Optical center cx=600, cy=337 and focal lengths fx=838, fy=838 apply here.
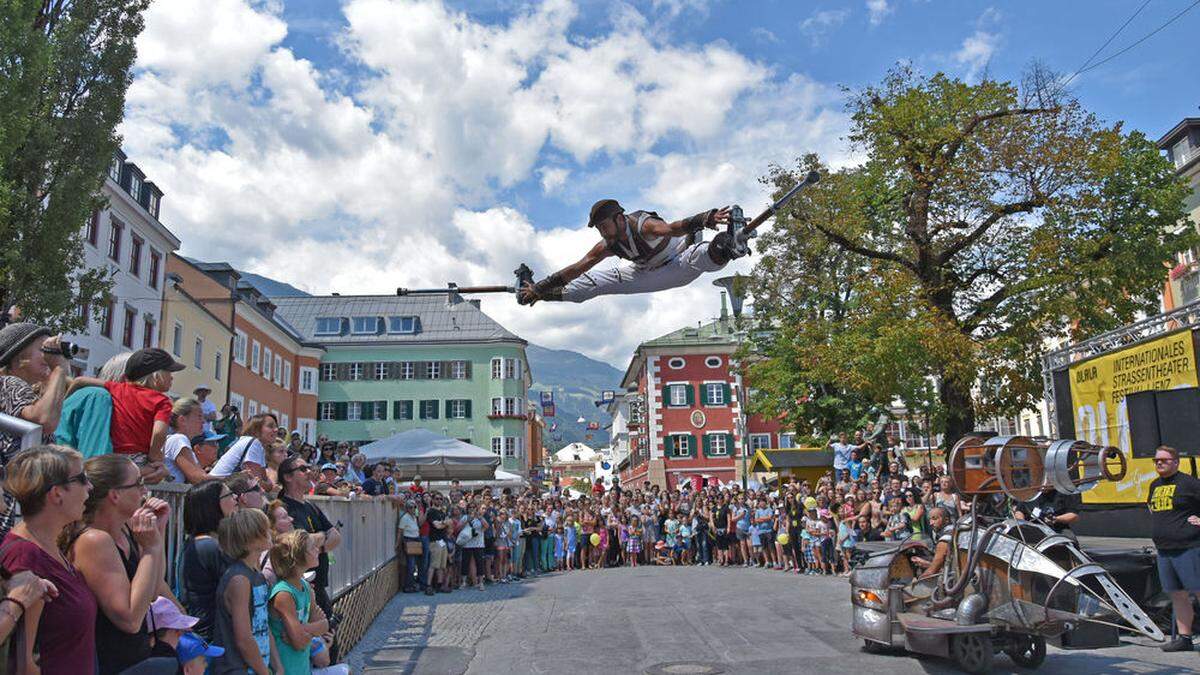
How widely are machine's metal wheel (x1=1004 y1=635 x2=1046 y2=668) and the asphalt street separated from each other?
0.41 ft

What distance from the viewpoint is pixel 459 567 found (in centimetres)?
1853

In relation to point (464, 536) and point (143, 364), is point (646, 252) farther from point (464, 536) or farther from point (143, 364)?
point (464, 536)

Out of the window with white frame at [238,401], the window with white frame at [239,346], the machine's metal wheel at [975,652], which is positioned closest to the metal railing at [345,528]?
the machine's metal wheel at [975,652]

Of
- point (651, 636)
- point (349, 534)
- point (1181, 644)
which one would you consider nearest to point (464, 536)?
point (349, 534)

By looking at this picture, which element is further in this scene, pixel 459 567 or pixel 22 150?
pixel 459 567

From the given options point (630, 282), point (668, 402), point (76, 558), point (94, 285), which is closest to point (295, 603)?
point (76, 558)

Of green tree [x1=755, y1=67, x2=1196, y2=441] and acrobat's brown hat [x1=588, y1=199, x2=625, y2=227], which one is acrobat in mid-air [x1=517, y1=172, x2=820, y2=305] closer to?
acrobat's brown hat [x1=588, y1=199, x2=625, y2=227]

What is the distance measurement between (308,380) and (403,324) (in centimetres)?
862

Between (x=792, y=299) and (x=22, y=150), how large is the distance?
1046 inches

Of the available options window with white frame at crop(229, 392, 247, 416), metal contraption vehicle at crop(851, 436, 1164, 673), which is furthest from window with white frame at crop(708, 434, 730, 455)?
metal contraption vehicle at crop(851, 436, 1164, 673)

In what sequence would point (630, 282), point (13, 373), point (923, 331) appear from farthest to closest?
point (923, 331)
point (630, 282)
point (13, 373)

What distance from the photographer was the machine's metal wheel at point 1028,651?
838 centimetres

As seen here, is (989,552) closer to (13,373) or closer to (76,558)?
(76,558)

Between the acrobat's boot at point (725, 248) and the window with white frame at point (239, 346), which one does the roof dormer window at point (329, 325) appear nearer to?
the window with white frame at point (239, 346)
